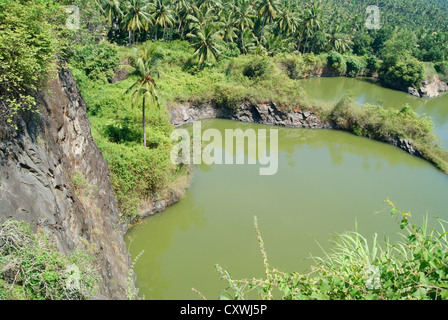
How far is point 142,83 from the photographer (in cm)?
1409

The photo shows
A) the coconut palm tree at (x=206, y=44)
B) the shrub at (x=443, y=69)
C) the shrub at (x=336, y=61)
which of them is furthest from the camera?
the shrub at (x=443, y=69)

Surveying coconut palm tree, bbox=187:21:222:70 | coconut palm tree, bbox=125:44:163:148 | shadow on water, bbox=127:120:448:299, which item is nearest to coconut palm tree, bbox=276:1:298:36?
coconut palm tree, bbox=187:21:222:70

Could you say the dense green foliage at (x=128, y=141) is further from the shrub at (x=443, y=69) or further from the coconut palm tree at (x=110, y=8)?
the shrub at (x=443, y=69)

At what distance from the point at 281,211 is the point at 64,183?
9.69m

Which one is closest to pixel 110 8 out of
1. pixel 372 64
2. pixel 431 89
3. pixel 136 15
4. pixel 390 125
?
pixel 136 15

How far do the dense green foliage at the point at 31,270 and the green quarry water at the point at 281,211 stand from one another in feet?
16.2

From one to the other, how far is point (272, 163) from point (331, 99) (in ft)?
59.9

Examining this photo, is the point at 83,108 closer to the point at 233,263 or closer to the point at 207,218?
the point at 207,218

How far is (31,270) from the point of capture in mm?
5035

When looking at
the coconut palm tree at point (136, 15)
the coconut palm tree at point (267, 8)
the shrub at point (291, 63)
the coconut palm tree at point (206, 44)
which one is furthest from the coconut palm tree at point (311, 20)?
the coconut palm tree at point (136, 15)

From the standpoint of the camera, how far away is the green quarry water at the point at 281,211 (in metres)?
11.8

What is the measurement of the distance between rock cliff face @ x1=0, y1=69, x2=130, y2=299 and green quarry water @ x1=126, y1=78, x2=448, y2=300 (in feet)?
6.35

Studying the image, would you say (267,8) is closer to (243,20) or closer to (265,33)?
(243,20)

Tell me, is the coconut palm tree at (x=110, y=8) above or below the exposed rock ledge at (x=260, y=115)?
above
